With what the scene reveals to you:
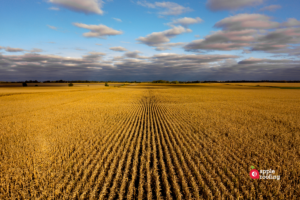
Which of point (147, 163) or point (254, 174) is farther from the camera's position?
point (147, 163)

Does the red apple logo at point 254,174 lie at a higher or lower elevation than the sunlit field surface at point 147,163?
lower

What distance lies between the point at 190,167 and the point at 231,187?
1399 mm

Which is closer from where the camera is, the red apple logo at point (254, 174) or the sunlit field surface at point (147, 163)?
the sunlit field surface at point (147, 163)

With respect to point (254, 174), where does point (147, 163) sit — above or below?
above

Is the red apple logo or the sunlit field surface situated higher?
the sunlit field surface

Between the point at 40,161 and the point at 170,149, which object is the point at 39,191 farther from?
the point at 170,149

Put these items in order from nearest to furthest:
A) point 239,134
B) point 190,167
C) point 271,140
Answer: point 190,167 < point 271,140 < point 239,134

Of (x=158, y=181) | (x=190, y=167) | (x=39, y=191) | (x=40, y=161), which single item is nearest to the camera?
(x=39, y=191)

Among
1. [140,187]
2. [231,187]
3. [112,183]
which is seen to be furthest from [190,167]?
[112,183]

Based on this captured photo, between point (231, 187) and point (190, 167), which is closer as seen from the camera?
point (231, 187)

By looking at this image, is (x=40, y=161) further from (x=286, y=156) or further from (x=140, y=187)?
(x=286, y=156)

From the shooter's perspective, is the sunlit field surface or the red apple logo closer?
the sunlit field surface

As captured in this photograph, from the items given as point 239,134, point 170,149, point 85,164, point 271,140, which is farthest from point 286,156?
point 85,164

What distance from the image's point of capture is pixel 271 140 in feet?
27.2
